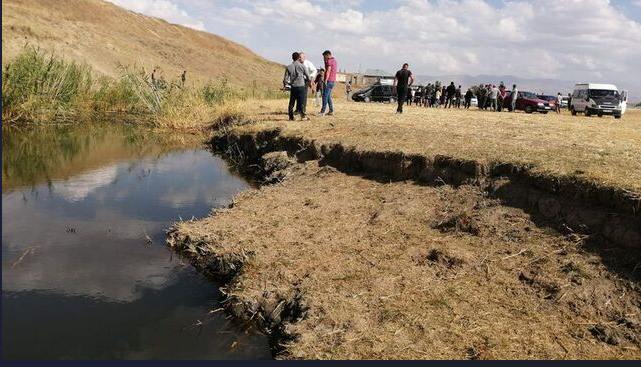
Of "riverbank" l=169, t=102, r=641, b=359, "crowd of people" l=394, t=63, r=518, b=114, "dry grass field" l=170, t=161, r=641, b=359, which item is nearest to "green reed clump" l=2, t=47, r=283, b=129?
"crowd of people" l=394, t=63, r=518, b=114

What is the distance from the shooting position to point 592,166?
7797 millimetres

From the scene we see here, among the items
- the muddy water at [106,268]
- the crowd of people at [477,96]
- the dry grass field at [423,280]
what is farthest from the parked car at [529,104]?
the dry grass field at [423,280]

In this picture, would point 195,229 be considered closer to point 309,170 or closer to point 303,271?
point 303,271

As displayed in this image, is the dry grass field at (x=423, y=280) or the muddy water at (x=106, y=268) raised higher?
the dry grass field at (x=423, y=280)

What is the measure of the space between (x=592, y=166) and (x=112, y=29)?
225 ft

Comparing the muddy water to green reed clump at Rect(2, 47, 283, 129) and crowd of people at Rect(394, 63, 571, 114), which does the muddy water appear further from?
crowd of people at Rect(394, 63, 571, 114)

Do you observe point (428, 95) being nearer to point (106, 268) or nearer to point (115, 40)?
point (106, 268)

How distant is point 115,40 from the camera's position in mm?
60156

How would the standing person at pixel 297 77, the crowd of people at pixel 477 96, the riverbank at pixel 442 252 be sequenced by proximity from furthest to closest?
the crowd of people at pixel 477 96, the standing person at pixel 297 77, the riverbank at pixel 442 252

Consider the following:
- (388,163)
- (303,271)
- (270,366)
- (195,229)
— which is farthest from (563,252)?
(195,229)

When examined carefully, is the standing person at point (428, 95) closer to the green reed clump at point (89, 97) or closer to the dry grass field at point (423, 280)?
the green reed clump at point (89, 97)

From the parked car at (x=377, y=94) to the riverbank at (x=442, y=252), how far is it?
26.6m

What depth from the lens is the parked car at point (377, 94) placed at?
3691cm

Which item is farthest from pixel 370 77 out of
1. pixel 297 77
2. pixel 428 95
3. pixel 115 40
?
pixel 297 77
